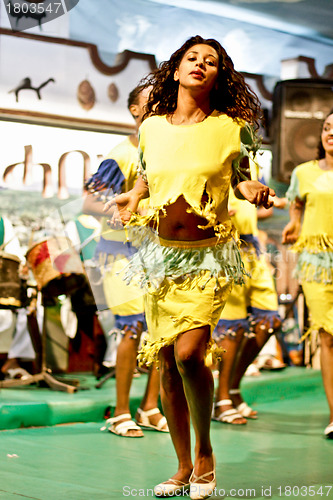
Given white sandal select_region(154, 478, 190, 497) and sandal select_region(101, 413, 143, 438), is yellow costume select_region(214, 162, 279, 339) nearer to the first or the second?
sandal select_region(101, 413, 143, 438)

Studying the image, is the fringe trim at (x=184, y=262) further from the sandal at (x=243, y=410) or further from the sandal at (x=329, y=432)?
the sandal at (x=243, y=410)

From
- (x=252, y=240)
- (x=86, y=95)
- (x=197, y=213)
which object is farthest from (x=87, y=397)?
(x=86, y=95)

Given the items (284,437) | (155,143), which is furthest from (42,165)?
(155,143)

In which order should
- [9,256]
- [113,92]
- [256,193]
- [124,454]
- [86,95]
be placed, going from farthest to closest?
[113,92]
[86,95]
[9,256]
[124,454]
[256,193]

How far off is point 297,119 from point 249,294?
11.2ft

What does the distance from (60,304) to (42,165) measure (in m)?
1.13

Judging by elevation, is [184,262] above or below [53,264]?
above

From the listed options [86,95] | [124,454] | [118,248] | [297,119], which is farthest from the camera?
[297,119]

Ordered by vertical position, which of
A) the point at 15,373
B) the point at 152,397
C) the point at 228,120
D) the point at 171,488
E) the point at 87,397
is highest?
the point at 228,120

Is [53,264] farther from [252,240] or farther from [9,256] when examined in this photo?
[252,240]

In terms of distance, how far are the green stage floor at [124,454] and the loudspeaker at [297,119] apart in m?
3.04

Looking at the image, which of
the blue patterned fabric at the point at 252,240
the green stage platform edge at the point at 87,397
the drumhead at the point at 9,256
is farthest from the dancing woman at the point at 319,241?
the drumhead at the point at 9,256

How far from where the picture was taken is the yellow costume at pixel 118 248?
4102 millimetres

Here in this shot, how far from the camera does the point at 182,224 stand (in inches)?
110
